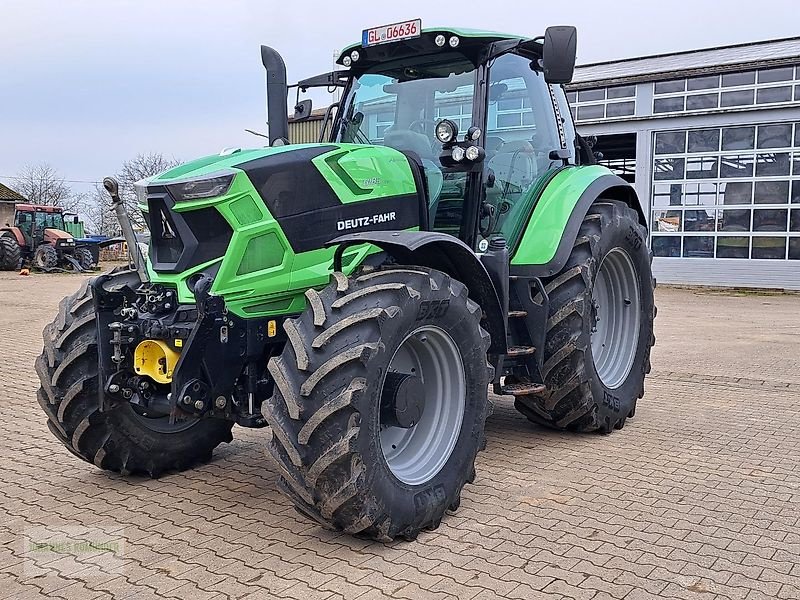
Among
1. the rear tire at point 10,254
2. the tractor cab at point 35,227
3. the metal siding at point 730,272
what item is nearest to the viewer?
the metal siding at point 730,272

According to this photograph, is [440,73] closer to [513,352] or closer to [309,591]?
[513,352]

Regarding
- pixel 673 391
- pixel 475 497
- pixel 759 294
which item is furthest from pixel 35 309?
pixel 759 294

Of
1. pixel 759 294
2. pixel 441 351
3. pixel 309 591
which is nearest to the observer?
pixel 309 591

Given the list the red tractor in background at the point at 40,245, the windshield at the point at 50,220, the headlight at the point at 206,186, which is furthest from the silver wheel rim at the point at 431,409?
the windshield at the point at 50,220

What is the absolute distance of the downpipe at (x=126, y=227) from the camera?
13.7ft

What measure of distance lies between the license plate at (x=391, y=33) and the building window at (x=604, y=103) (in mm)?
20427

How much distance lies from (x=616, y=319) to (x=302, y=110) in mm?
2948

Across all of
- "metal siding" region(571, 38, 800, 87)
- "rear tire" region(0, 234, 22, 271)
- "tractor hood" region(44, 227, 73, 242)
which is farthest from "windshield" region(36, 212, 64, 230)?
"metal siding" region(571, 38, 800, 87)

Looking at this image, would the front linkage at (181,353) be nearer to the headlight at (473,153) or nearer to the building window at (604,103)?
the headlight at (473,153)

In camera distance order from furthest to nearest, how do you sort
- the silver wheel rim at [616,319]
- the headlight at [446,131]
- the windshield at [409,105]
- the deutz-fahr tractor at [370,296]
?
the silver wheel rim at [616,319]
the windshield at [409,105]
the headlight at [446,131]
the deutz-fahr tractor at [370,296]

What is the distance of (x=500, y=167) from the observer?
18.1 ft

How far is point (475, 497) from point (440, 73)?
2.76 metres

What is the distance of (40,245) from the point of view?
1196 inches

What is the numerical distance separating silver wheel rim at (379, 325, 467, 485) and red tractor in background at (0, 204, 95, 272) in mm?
27689
